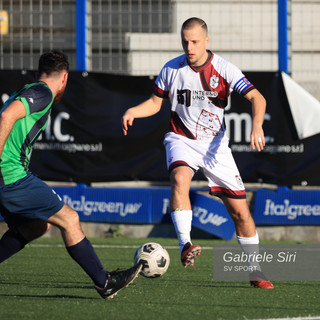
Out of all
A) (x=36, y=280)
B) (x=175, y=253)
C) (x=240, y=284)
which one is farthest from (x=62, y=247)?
(x=240, y=284)

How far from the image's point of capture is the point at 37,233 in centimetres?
604

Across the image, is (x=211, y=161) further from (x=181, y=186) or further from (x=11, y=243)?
(x=11, y=243)

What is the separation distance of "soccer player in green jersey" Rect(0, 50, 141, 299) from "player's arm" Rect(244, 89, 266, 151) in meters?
1.45

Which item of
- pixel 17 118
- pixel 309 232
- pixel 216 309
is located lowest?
pixel 309 232

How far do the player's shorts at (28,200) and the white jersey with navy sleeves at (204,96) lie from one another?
163 centimetres

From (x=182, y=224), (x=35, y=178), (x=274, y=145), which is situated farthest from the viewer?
(x=274, y=145)

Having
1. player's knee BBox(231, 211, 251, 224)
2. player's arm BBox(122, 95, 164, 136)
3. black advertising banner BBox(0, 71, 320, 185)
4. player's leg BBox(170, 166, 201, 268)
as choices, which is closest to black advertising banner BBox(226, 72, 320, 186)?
black advertising banner BBox(0, 71, 320, 185)

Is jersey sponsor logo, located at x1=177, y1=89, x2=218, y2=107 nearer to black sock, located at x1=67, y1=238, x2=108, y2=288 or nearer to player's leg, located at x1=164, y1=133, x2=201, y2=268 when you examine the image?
player's leg, located at x1=164, y1=133, x2=201, y2=268

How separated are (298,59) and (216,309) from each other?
676 centimetres

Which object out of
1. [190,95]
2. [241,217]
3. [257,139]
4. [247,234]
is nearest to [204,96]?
[190,95]

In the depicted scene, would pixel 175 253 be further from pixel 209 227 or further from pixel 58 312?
pixel 58 312

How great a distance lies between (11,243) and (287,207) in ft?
19.7

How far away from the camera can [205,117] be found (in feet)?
22.5

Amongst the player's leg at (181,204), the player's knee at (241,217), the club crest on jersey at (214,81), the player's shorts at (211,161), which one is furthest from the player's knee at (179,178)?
the club crest on jersey at (214,81)
